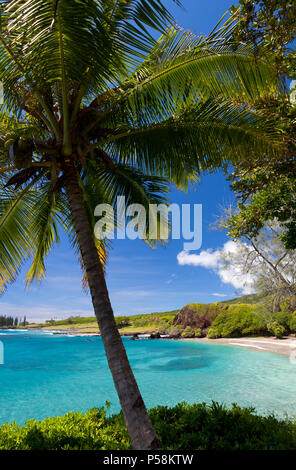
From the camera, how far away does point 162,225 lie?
6.43 meters

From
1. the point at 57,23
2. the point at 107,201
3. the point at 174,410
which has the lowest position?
the point at 174,410

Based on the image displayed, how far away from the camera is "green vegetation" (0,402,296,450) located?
4297 millimetres

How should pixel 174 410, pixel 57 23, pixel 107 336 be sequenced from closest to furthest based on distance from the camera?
pixel 57 23
pixel 107 336
pixel 174 410

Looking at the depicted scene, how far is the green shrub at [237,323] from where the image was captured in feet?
112

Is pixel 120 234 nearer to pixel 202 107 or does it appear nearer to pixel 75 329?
pixel 202 107

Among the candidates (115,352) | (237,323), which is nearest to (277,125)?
(115,352)

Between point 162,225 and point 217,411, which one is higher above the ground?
point 162,225

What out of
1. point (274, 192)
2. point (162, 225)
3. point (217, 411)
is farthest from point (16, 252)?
point (274, 192)

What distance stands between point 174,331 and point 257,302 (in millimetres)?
23399

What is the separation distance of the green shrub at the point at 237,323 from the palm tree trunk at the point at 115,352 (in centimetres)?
3199

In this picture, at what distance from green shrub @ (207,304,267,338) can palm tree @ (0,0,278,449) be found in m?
30.9

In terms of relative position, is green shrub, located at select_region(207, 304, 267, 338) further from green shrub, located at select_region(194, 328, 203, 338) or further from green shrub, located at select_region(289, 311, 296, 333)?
green shrub, located at select_region(289, 311, 296, 333)

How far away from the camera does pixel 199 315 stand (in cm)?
4434

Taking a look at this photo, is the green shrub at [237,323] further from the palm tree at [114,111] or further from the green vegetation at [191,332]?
the palm tree at [114,111]
